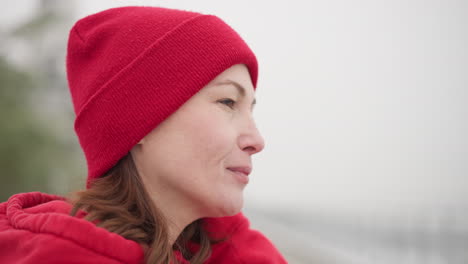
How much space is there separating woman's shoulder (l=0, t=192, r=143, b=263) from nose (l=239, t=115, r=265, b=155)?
0.39 meters

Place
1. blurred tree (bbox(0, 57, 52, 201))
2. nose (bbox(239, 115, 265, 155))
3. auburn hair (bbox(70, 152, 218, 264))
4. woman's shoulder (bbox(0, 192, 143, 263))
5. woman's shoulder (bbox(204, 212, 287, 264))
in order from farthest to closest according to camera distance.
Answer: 1. blurred tree (bbox(0, 57, 52, 201))
2. woman's shoulder (bbox(204, 212, 287, 264))
3. nose (bbox(239, 115, 265, 155))
4. auburn hair (bbox(70, 152, 218, 264))
5. woman's shoulder (bbox(0, 192, 143, 263))

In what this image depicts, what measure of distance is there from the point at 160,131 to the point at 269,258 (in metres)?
0.56

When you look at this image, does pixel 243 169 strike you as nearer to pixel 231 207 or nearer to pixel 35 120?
pixel 231 207

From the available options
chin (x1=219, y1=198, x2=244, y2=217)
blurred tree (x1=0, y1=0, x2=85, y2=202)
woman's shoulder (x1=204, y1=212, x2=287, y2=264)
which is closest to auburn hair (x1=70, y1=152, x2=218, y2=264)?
chin (x1=219, y1=198, x2=244, y2=217)

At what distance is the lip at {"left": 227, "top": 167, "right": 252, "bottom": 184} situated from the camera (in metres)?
1.06

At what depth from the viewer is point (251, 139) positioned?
1.08 m

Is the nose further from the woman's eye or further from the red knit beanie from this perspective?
the red knit beanie

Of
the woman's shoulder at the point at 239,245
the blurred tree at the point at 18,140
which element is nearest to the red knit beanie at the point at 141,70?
the woman's shoulder at the point at 239,245

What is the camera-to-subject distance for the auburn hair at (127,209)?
0.97 m

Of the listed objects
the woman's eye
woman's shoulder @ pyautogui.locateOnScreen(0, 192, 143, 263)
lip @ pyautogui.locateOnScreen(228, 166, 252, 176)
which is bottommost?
woman's shoulder @ pyautogui.locateOnScreen(0, 192, 143, 263)

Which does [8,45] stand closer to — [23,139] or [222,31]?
[23,139]

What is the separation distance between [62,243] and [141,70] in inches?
19.4

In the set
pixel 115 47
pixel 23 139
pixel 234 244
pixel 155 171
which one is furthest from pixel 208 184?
pixel 23 139

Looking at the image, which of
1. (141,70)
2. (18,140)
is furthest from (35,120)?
(141,70)
